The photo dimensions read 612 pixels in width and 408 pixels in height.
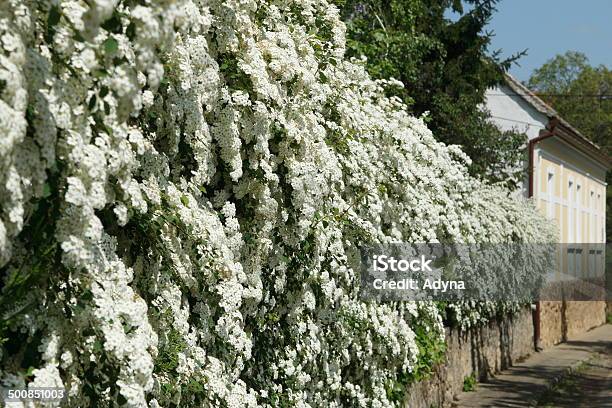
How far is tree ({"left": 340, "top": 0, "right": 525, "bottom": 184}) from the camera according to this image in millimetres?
16672

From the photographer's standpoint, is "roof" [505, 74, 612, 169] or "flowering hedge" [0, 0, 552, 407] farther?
"roof" [505, 74, 612, 169]

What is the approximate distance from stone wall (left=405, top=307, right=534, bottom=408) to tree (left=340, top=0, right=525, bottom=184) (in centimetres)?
275

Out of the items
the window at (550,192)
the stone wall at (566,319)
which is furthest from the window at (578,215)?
the window at (550,192)

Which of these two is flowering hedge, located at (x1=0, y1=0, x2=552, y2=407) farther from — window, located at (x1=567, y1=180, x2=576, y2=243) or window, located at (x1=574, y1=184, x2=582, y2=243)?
window, located at (x1=574, y1=184, x2=582, y2=243)

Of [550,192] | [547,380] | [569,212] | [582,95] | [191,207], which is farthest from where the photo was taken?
[582,95]

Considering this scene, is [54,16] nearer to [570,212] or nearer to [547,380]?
[547,380]

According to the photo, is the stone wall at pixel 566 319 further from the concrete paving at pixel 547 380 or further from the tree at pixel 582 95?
the tree at pixel 582 95

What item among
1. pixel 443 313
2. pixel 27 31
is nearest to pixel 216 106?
pixel 27 31

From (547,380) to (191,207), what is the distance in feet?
40.8

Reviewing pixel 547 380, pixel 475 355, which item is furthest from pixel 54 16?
pixel 547 380

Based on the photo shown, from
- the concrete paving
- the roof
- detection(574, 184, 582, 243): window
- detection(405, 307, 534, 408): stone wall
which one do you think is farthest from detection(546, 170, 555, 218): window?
detection(405, 307, 534, 408): stone wall

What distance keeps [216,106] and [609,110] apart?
66828mm

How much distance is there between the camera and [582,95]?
67438 mm

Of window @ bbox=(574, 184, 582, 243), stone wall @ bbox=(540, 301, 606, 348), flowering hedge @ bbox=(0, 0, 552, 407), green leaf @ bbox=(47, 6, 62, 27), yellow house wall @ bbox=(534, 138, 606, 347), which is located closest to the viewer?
green leaf @ bbox=(47, 6, 62, 27)
